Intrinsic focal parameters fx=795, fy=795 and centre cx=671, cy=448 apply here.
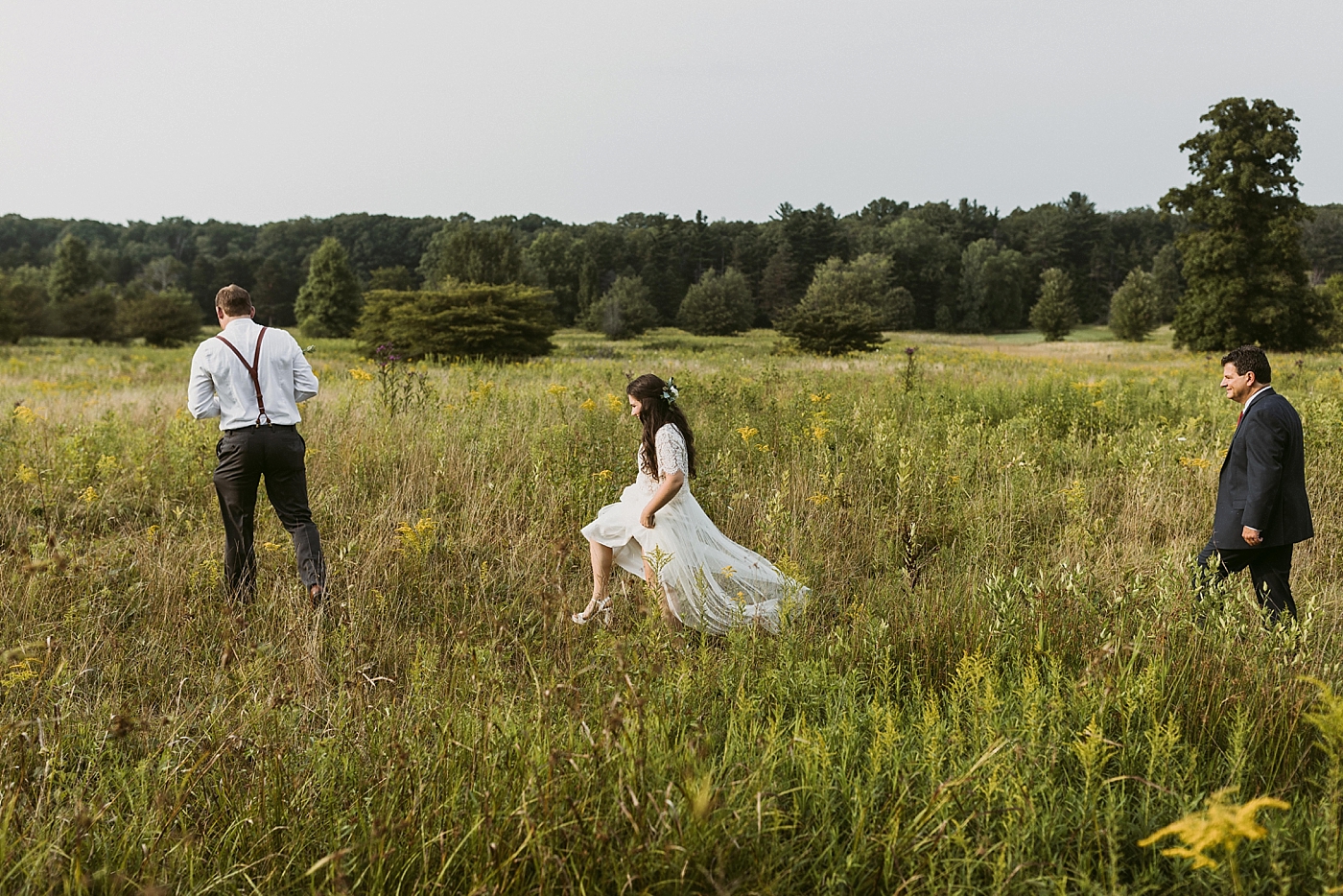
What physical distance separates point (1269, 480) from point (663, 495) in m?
3.08

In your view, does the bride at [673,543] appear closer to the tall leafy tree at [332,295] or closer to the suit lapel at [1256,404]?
the suit lapel at [1256,404]

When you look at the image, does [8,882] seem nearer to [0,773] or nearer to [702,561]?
[0,773]

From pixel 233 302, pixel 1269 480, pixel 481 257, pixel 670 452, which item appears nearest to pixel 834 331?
pixel 481 257

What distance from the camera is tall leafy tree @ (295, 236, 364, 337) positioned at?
47438 millimetres

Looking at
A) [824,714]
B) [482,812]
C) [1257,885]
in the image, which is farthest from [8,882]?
[1257,885]

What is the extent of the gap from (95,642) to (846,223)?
330 ft

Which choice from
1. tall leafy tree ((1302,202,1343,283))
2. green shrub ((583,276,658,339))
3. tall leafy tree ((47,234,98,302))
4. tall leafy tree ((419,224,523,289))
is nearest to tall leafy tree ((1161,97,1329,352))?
green shrub ((583,276,658,339))

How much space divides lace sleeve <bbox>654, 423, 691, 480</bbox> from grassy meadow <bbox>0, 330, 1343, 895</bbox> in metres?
0.74

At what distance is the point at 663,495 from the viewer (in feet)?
14.1

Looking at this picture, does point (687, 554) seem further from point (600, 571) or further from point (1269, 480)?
point (1269, 480)

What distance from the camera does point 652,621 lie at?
Result: 2828 millimetres

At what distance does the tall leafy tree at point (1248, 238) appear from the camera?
32.6 m

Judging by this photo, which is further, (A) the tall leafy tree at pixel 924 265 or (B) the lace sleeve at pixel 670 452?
(A) the tall leafy tree at pixel 924 265

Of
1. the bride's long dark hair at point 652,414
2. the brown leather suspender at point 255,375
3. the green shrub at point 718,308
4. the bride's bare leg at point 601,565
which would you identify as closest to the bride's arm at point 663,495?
the bride's long dark hair at point 652,414
